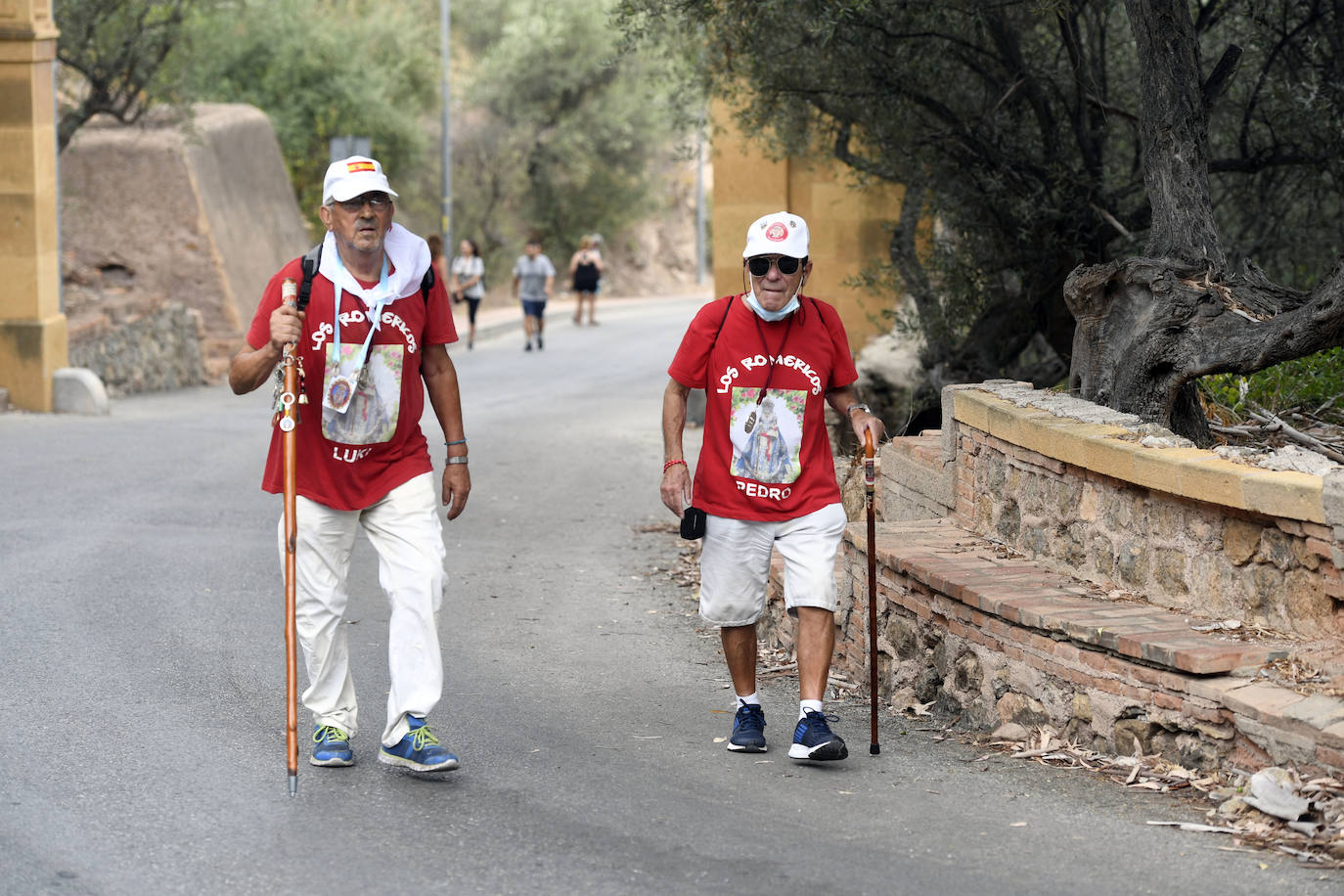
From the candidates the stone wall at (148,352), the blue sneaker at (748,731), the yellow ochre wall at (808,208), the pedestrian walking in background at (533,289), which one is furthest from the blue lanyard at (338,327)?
the pedestrian walking in background at (533,289)

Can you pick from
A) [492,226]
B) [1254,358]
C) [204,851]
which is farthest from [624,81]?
Answer: [204,851]

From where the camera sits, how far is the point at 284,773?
5824mm

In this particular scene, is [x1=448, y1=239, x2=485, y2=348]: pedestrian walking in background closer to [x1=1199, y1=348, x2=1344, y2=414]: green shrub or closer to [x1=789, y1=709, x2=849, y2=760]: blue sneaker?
[x1=1199, y1=348, x2=1344, y2=414]: green shrub

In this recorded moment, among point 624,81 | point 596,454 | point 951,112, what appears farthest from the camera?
point 624,81

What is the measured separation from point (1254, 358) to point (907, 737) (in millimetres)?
2573

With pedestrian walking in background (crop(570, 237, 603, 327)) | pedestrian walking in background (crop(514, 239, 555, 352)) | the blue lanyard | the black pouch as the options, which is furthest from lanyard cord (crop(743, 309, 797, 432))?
pedestrian walking in background (crop(570, 237, 603, 327))

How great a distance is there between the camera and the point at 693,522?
615 cm

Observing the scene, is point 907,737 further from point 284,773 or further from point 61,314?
point 61,314

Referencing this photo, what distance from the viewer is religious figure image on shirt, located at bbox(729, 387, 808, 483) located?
Result: 6.10 metres

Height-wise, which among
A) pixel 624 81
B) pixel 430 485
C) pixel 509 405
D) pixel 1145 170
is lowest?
pixel 509 405

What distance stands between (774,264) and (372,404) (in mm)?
1457

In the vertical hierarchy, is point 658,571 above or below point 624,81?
below

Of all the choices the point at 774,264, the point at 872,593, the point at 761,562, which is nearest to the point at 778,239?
the point at 774,264

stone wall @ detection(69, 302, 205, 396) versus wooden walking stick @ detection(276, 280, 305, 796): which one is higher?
wooden walking stick @ detection(276, 280, 305, 796)
